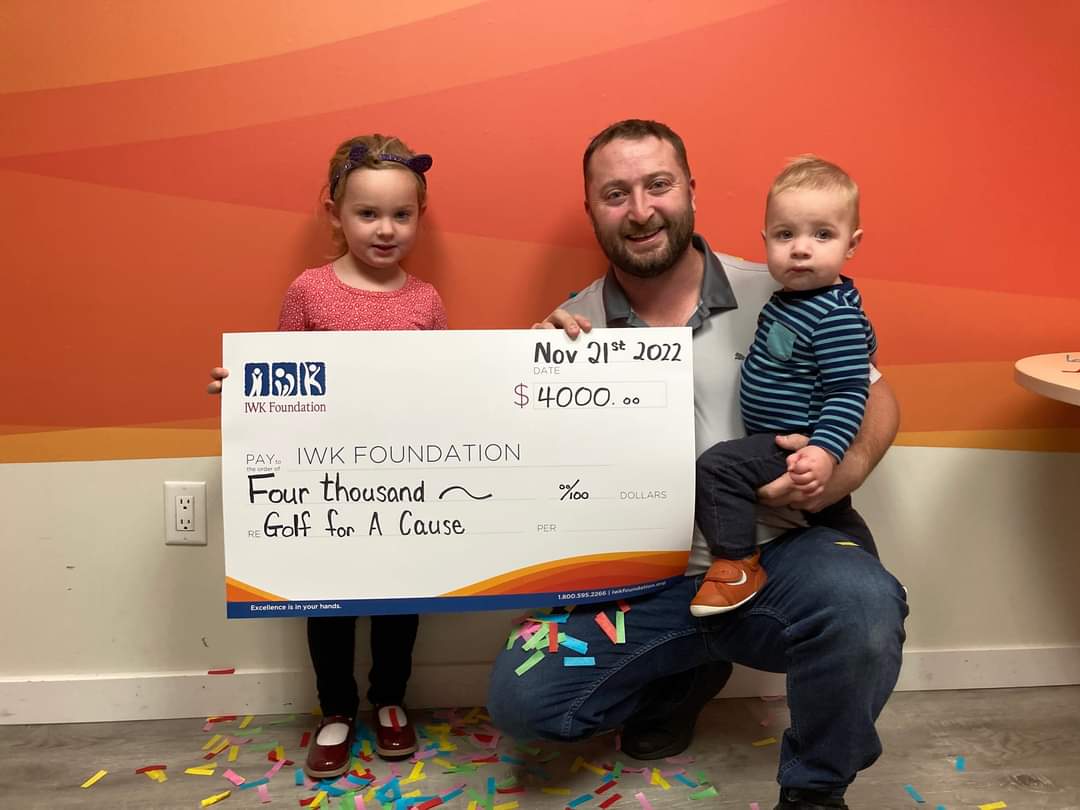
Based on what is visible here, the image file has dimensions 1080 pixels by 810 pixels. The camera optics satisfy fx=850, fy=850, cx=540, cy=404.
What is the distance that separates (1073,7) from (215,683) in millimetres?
2277

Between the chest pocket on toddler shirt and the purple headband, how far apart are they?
2.28 ft

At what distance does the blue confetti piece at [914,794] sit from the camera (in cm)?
149

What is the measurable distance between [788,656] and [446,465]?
0.64 meters

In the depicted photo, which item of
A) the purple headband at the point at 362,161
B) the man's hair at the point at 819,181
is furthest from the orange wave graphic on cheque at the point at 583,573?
the purple headband at the point at 362,161

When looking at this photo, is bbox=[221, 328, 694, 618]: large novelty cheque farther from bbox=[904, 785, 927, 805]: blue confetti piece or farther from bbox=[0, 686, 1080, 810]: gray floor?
bbox=[904, 785, 927, 805]: blue confetti piece

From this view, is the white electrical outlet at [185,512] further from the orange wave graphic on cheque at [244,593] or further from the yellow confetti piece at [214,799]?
the yellow confetti piece at [214,799]

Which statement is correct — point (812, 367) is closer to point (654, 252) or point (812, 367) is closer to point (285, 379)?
point (654, 252)

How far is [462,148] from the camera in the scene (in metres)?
1.70

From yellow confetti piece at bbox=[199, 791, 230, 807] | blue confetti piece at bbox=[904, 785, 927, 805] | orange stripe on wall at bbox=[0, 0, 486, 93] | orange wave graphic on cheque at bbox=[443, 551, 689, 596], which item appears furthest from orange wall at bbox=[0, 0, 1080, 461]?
blue confetti piece at bbox=[904, 785, 927, 805]

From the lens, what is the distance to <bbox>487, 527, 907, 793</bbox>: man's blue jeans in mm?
1291

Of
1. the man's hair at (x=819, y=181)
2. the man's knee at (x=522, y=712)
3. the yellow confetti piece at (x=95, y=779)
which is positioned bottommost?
the yellow confetti piece at (x=95, y=779)

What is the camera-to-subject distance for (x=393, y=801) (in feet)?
4.93

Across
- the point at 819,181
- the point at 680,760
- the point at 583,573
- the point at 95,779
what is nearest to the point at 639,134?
the point at 819,181

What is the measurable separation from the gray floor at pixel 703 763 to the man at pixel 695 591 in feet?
0.39
